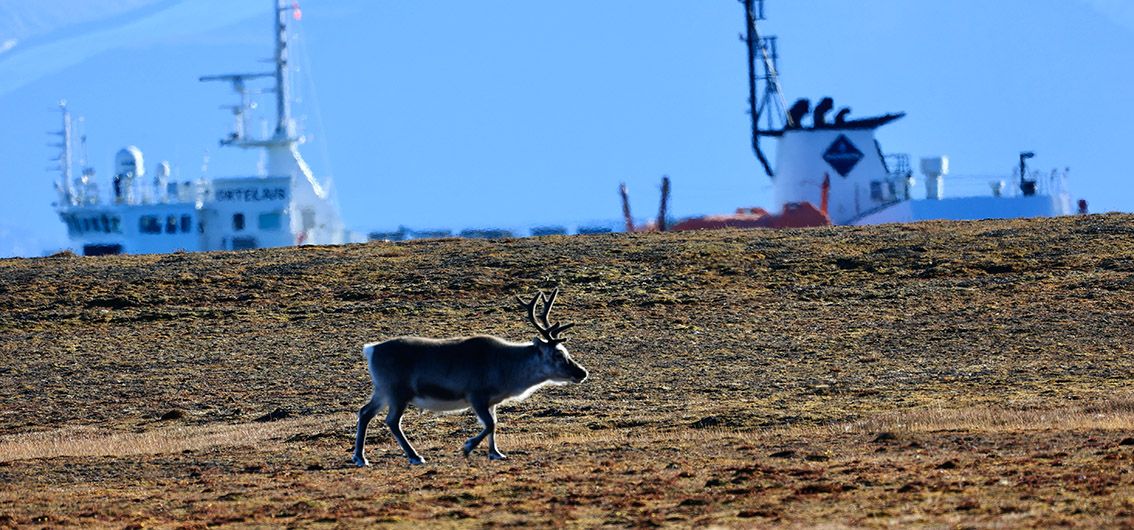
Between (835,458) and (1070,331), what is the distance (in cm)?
1504

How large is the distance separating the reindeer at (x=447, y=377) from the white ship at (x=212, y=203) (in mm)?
68923

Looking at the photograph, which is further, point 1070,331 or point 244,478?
point 1070,331

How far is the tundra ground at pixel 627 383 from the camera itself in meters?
18.3

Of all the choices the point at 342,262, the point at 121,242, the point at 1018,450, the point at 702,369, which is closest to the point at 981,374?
the point at 702,369

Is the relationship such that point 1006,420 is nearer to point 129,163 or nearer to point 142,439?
point 142,439

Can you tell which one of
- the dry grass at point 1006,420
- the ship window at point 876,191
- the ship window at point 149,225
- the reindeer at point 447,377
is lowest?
the dry grass at point 1006,420

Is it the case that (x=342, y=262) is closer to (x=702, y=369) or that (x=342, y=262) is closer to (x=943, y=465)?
(x=702, y=369)

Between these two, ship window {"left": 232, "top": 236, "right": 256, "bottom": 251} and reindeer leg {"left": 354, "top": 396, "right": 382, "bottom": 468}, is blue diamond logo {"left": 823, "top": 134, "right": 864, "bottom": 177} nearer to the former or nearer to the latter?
ship window {"left": 232, "top": 236, "right": 256, "bottom": 251}

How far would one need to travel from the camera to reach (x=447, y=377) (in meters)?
21.8

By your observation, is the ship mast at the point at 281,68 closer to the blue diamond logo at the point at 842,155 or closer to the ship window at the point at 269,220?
the ship window at the point at 269,220

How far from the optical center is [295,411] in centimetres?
2867

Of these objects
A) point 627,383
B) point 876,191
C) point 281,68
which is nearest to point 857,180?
point 876,191

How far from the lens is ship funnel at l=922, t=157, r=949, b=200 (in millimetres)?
93625

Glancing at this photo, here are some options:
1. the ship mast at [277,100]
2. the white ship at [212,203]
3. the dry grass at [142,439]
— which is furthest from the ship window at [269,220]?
the dry grass at [142,439]
